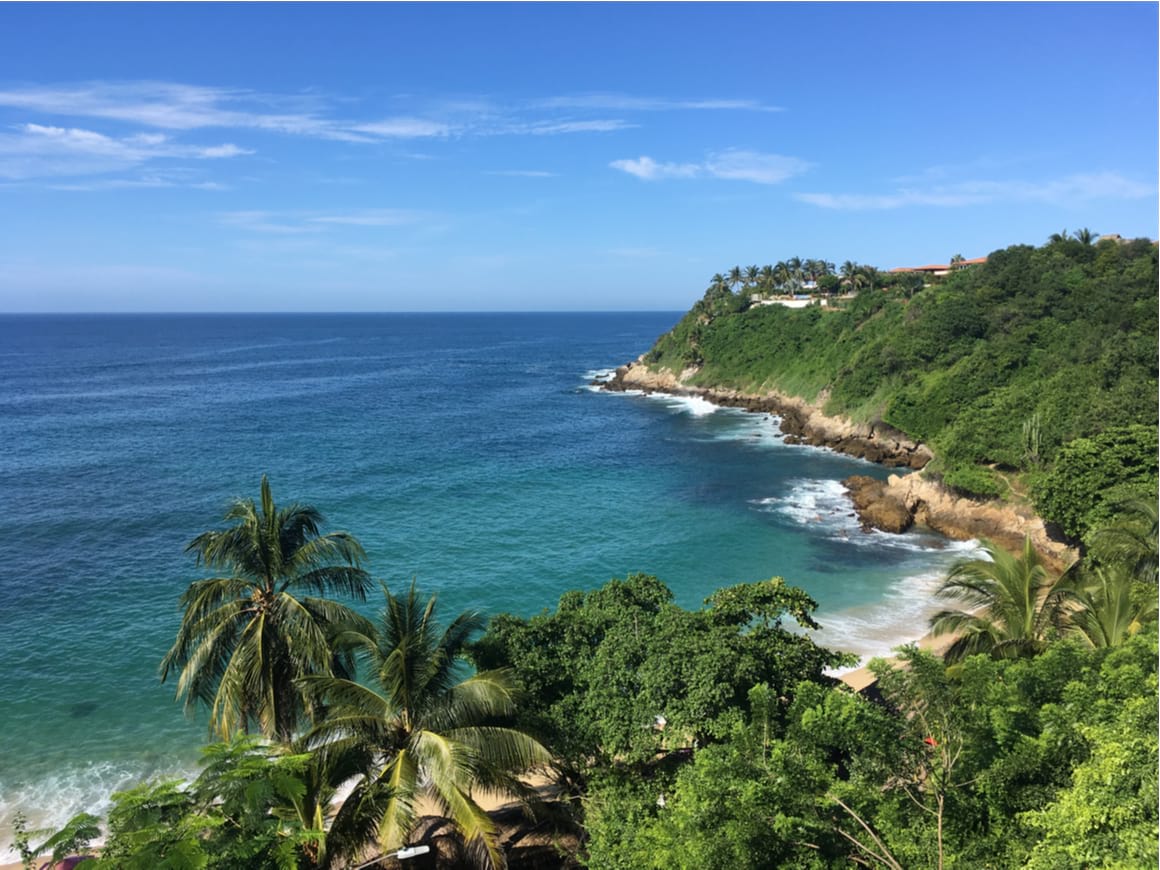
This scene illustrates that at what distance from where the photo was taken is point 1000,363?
55.0 meters

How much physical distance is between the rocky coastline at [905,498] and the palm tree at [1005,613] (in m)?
12.1

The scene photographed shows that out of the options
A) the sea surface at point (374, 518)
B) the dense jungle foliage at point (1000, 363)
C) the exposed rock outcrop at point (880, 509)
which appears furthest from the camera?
the exposed rock outcrop at point (880, 509)

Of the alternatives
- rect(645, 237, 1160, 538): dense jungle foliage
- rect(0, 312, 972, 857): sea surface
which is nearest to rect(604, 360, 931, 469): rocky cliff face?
rect(645, 237, 1160, 538): dense jungle foliage

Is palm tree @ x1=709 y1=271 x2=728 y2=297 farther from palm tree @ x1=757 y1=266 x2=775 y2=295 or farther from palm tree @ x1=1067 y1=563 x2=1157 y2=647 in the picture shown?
palm tree @ x1=1067 y1=563 x2=1157 y2=647

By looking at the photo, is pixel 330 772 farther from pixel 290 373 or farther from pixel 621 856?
pixel 290 373

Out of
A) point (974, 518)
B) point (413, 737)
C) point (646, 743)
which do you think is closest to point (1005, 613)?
point (646, 743)

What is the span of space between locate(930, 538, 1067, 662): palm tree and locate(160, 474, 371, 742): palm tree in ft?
50.0

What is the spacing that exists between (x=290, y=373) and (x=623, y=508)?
275 feet

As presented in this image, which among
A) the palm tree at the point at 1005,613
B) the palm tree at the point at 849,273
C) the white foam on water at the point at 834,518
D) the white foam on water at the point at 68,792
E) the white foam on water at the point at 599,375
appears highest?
the palm tree at the point at 849,273

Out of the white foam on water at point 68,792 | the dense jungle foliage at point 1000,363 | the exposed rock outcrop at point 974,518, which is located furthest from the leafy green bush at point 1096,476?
the white foam on water at point 68,792

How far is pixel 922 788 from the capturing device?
437 inches

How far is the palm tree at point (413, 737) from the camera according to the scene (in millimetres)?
11969

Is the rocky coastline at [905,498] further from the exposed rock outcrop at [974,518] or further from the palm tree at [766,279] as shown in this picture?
the palm tree at [766,279]

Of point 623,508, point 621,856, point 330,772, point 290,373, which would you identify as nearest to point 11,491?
point 623,508
